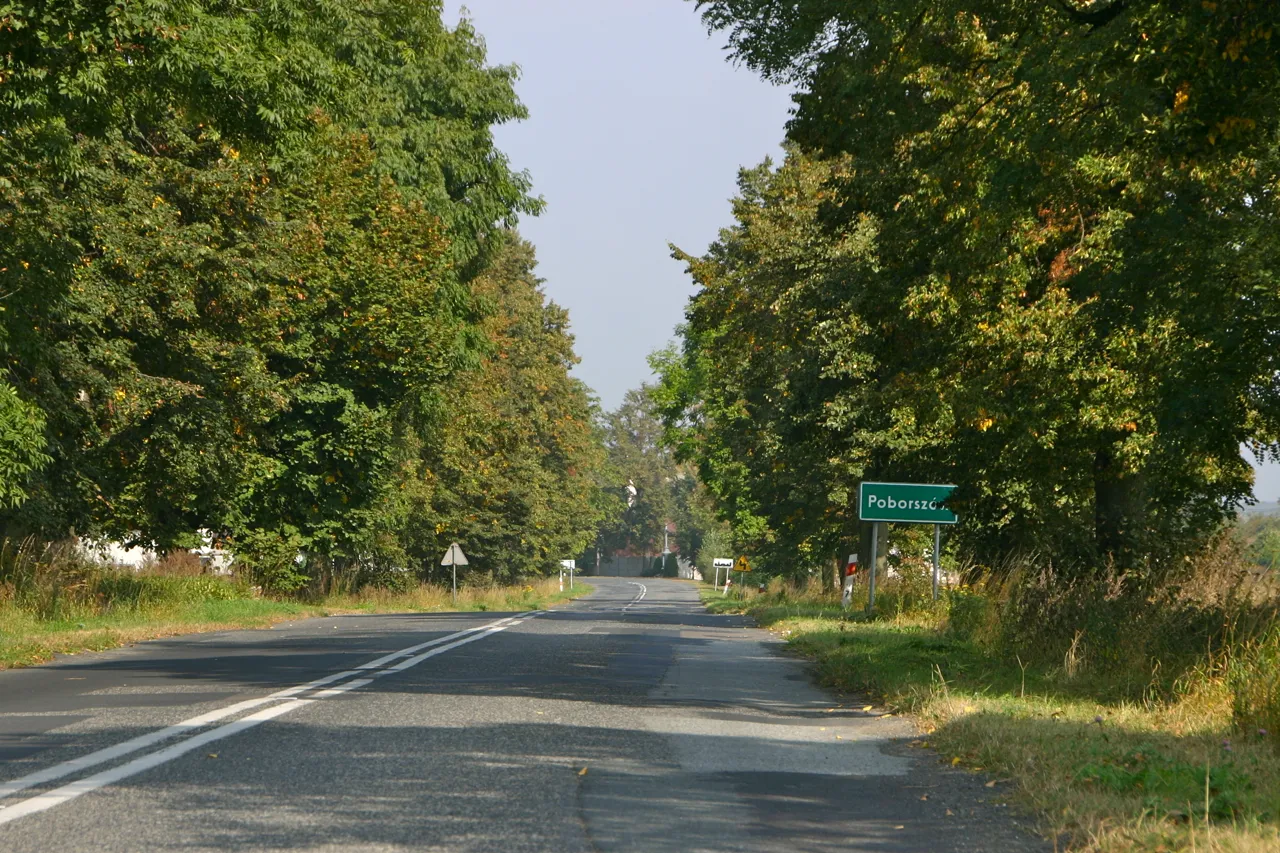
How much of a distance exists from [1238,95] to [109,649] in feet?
45.5

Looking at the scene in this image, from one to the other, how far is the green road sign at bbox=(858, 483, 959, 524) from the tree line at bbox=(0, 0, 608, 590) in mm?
10311

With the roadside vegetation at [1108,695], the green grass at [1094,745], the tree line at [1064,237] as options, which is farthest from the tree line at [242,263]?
the roadside vegetation at [1108,695]

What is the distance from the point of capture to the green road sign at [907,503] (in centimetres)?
2397

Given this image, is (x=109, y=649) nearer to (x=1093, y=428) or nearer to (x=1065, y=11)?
(x=1093, y=428)

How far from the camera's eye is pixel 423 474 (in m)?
54.5

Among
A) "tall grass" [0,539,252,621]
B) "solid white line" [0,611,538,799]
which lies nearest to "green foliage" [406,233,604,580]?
"tall grass" [0,539,252,621]

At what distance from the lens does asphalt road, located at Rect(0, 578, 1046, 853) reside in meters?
6.28

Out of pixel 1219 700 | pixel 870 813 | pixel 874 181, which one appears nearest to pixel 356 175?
pixel 874 181

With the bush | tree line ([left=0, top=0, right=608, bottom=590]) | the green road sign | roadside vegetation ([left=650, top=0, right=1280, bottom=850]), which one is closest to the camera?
the bush

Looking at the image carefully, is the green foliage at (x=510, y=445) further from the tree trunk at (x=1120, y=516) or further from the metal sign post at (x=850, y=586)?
the tree trunk at (x=1120, y=516)

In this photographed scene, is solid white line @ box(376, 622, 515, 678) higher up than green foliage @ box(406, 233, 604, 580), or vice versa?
green foliage @ box(406, 233, 604, 580)

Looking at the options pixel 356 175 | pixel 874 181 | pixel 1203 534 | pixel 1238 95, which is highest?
pixel 356 175

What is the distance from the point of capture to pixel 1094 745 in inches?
355

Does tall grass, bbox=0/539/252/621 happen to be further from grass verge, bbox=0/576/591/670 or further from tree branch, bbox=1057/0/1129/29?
tree branch, bbox=1057/0/1129/29
